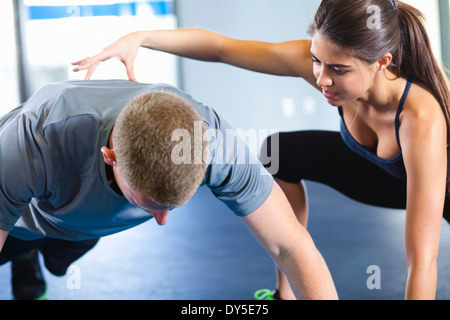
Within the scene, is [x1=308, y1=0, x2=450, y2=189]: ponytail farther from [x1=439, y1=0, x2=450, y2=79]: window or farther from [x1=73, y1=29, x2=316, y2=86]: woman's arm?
[x1=439, y1=0, x2=450, y2=79]: window

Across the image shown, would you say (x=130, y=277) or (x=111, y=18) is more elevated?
(x=111, y=18)

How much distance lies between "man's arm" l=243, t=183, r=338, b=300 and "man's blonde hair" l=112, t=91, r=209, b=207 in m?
0.21

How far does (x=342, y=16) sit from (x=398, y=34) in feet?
0.32

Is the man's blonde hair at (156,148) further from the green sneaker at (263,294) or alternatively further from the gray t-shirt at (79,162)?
the green sneaker at (263,294)

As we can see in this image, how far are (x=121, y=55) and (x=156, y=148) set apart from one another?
14.1 inches

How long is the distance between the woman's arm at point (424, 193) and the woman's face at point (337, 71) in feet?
0.30

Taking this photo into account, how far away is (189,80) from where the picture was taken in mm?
2568

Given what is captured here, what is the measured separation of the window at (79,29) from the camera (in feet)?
8.97

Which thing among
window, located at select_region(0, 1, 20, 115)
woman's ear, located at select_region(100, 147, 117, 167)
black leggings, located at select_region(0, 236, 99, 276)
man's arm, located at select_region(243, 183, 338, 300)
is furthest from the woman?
window, located at select_region(0, 1, 20, 115)

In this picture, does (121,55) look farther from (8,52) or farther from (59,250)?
(8,52)

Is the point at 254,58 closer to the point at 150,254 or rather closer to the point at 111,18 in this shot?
the point at 150,254

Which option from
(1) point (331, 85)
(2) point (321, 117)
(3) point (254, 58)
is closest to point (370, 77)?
(1) point (331, 85)

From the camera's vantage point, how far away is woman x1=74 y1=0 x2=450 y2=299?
71 cm

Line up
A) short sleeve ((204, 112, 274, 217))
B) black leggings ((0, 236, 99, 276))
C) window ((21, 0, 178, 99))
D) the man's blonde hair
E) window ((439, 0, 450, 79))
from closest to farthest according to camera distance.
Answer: the man's blonde hair < short sleeve ((204, 112, 274, 217)) < black leggings ((0, 236, 99, 276)) < window ((439, 0, 450, 79)) < window ((21, 0, 178, 99))
